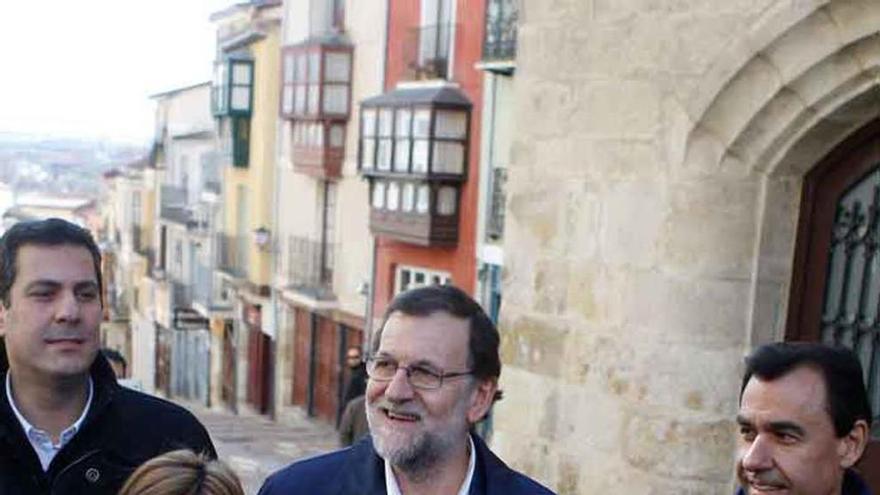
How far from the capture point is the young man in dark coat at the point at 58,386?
2490 millimetres

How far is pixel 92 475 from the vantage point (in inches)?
98.1

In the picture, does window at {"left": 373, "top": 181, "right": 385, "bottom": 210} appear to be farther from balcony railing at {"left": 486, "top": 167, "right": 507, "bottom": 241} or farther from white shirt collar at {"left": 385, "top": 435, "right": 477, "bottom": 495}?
white shirt collar at {"left": 385, "top": 435, "right": 477, "bottom": 495}

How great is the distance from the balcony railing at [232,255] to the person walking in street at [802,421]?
23262 millimetres

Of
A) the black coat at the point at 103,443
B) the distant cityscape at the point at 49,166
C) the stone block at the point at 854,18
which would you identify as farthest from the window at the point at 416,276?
the distant cityscape at the point at 49,166

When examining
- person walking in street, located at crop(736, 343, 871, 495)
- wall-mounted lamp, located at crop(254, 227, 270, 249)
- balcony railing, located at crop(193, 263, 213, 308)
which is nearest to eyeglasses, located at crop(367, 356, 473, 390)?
person walking in street, located at crop(736, 343, 871, 495)

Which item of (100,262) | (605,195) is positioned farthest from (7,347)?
(605,195)

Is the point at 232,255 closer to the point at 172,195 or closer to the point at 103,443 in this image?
the point at 172,195

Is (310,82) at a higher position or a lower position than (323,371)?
higher

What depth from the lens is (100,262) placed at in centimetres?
270

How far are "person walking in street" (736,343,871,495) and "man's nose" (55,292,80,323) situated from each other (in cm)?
160

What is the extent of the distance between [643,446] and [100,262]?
2055mm

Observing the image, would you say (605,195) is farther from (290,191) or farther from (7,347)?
(290,191)

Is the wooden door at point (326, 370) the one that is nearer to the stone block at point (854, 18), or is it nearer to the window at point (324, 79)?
the window at point (324, 79)

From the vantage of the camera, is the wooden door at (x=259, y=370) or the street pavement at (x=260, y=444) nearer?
the street pavement at (x=260, y=444)
